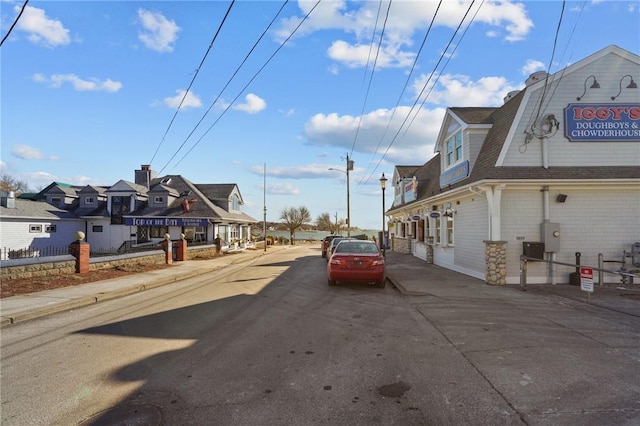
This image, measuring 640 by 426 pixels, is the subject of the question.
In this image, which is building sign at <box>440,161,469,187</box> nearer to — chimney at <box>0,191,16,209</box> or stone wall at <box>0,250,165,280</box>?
stone wall at <box>0,250,165,280</box>

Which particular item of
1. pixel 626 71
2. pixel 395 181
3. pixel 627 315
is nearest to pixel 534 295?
pixel 627 315

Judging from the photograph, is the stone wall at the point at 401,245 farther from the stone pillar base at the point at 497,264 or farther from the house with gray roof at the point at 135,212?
the house with gray roof at the point at 135,212

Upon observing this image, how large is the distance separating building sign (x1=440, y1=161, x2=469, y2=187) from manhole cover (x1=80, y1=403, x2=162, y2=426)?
512 inches

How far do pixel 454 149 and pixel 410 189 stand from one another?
8.17 metres

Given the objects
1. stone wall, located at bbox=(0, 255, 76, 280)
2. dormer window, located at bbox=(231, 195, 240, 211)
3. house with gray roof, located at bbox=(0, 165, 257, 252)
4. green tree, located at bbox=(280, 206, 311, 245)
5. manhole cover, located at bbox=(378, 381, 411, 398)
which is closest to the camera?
manhole cover, located at bbox=(378, 381, 411, 398)

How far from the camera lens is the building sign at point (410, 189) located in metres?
22.7

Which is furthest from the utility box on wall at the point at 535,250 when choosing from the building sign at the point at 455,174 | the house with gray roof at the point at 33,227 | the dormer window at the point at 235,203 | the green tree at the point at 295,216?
the green tree at the point at 295,216

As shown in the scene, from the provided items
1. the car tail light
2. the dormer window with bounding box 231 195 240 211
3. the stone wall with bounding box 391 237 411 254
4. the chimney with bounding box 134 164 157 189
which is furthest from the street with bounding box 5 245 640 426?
the chimney with bounding box 134 164 157 189

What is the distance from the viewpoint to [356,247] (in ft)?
41.8

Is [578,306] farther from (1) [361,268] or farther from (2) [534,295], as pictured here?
(1) [361,268]

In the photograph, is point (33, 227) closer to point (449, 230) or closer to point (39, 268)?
point (39, 268)

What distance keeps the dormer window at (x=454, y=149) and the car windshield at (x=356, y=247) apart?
18.4 feet

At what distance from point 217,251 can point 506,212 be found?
21.0 metres

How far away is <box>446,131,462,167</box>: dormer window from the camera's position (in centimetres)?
1514
